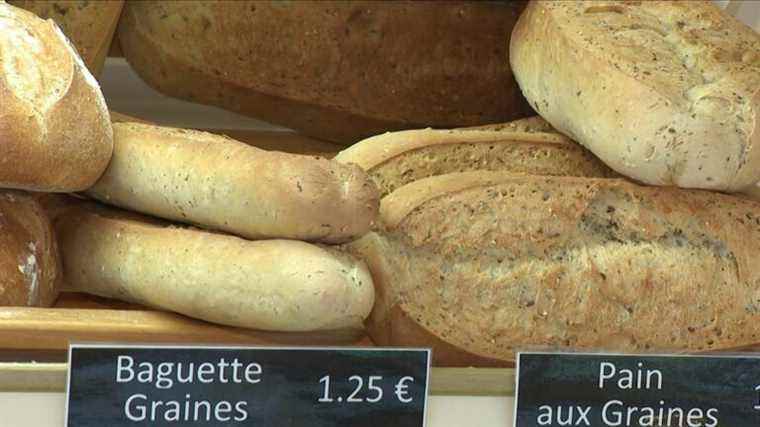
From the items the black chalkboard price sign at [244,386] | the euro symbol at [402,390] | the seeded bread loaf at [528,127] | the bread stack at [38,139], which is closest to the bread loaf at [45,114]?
the bread stack at [38,139]

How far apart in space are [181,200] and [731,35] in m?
0.56

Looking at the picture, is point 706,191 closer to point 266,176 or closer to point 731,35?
point 731,35

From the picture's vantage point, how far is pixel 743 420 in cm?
101

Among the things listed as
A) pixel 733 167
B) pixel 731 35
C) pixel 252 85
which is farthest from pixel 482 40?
pixel 733 167

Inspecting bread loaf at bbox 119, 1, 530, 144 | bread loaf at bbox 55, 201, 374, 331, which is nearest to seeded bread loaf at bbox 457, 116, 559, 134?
bread loaf at bbox 119, 1, 530, 144

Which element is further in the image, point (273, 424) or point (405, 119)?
point (405, 119)

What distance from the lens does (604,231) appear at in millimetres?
1154

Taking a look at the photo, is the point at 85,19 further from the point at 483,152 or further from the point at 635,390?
the point at 635,390

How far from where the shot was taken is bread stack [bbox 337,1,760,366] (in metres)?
1.10

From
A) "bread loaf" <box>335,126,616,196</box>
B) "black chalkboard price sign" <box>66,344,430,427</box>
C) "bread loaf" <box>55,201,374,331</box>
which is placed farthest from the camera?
"bread loaf" <box>335,126,616,196</box>

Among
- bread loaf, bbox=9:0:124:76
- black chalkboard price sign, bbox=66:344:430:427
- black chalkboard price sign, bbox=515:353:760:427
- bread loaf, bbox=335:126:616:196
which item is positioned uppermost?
bread loaf, bbox=9:0:124:76

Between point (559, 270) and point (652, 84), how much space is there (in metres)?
0.18

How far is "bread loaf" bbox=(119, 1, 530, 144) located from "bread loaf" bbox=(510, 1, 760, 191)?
26 cm

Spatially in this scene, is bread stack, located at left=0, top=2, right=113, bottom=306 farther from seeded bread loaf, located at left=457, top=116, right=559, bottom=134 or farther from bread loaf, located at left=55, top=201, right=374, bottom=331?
seeded bread loaf, located at left=457, top=116, right=559, bottom=134
